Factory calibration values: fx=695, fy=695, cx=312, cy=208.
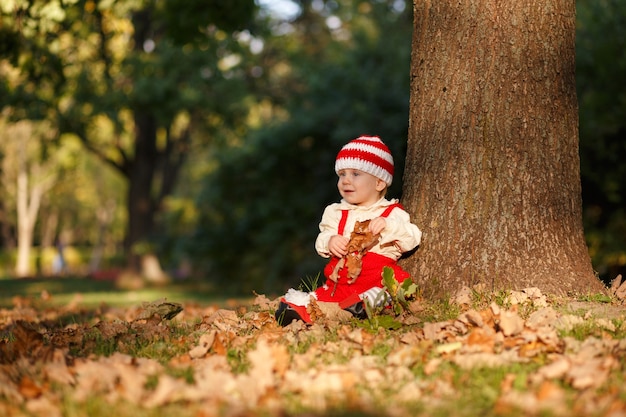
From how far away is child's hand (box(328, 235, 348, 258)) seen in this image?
4.45 m

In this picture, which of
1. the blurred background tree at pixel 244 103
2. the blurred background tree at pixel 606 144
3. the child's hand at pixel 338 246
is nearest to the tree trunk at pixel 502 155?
the child's hand at pixel 338 246

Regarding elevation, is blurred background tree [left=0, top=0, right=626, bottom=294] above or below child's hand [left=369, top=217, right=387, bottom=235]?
above

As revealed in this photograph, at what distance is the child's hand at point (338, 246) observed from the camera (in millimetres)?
4449

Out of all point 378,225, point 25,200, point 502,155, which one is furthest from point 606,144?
point 25,200

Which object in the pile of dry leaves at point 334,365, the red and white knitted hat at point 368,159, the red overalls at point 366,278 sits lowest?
the pile of dry leaves at point 334,365

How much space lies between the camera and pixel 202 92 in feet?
53.3

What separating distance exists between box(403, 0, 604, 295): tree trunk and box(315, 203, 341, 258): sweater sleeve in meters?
0.54

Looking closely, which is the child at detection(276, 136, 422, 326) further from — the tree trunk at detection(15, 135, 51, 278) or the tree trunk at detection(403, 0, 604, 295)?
the tree trunk at detection(15, 135, 51, 278)

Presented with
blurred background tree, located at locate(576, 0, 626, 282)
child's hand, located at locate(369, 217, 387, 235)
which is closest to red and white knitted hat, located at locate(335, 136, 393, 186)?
child's hand, located at locate(369, 217, 387, 235)

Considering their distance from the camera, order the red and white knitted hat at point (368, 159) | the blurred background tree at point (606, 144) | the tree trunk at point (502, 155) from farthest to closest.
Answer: the blurred background tree at point (606, 144), the red and white knitted hat at point (368, 159), the tree trunk at point (502, 155)

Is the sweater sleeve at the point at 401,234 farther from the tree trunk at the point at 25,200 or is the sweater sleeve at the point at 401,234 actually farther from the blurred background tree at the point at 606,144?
the tree trunk at the point at 25,200

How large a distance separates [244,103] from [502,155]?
44.1ft

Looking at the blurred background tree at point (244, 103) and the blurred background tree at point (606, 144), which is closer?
the blurred background tree at point (244, 103)

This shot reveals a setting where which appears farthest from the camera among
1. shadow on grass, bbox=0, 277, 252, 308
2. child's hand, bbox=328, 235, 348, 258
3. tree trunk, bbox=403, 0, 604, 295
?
shadow on grass, bbox=0, 277, 252, 308
